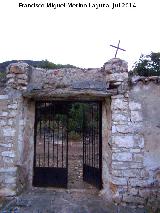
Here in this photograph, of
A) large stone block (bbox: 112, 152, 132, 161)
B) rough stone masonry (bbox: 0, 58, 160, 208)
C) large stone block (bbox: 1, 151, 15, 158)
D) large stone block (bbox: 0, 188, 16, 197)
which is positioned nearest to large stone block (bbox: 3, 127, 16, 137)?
rough stone masonry (bbox: 0, 58, 160, 208)

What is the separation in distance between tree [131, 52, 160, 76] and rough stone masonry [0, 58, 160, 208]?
34.6 feet

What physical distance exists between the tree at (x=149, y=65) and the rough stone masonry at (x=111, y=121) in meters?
10.5

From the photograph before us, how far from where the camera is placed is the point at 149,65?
53.3ft

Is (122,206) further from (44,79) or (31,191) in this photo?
(44,79)

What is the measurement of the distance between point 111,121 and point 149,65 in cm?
1138

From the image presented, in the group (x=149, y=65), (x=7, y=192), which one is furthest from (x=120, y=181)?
(x=149, y=65)

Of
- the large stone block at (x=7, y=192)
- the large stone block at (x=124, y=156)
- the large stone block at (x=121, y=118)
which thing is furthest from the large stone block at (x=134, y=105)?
the large stone block at (x=7, y=192)

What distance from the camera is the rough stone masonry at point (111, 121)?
5496mm

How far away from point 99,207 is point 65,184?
60.0 inches

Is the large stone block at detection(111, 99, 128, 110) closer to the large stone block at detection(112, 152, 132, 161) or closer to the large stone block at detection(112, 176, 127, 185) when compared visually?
the large stone block at detection(112, 152, 132, 161)

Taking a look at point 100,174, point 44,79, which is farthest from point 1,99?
point 100,174

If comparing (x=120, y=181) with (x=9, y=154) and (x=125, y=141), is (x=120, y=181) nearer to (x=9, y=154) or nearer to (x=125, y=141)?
(x=125, y=141)

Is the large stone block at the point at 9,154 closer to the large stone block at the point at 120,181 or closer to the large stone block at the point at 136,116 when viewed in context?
the large stone block at the point at 120,181

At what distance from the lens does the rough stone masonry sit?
550 centimetres
